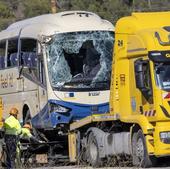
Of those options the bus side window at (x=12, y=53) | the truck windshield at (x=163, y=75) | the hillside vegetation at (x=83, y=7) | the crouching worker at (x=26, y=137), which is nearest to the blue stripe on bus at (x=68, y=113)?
the crouching worker at (x=26, y=137)

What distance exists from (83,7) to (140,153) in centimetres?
3952

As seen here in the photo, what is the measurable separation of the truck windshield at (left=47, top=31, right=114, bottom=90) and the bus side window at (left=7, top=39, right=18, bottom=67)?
8.56ft

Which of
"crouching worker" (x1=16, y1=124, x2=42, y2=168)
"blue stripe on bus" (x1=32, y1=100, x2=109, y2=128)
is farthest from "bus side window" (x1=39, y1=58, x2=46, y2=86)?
"crouching worker" (x1=16, y1=124, x2=42, y2=168)

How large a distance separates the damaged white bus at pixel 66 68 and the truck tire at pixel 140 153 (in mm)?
4051

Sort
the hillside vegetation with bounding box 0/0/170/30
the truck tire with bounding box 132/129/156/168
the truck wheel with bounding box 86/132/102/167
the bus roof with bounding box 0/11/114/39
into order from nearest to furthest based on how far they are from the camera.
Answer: the truck tire with bounding box 132/129/156/168, the truck wheel with bounding box 86/132/102/167, the bus roof with bounding box 0/11/114/39, the hillside vegetation with bounding box 0/0/170/30

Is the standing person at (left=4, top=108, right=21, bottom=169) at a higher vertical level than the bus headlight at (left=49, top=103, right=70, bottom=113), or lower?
lower

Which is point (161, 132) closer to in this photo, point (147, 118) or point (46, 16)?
point (147, 118)

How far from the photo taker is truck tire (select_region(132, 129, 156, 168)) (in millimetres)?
16062

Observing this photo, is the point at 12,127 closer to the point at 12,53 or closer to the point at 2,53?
the point at 12,53

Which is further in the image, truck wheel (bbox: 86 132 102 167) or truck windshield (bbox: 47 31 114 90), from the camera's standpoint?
truck windshield (bbox: 47 31 114 90)

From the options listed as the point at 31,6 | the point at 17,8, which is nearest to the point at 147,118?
the point at 31,6

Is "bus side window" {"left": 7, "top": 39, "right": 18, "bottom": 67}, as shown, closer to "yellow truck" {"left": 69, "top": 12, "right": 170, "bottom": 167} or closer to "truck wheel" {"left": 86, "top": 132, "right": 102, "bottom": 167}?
"yellow truck" {"left": 69, "top": 12, "right": 170, "bottom": 167}

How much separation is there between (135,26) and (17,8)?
49046mm

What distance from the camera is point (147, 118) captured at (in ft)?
52.8
